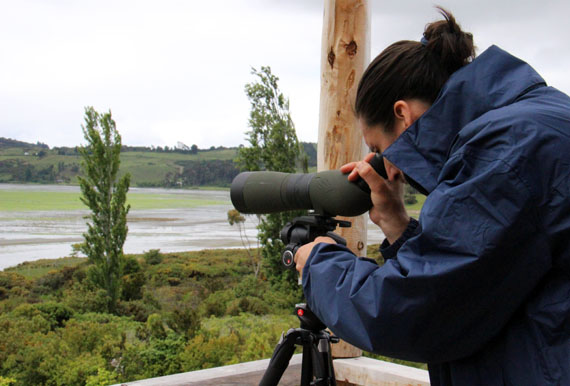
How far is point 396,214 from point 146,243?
61.5 feet

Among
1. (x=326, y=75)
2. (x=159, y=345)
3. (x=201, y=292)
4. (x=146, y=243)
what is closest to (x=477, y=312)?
(x=326, y=75)

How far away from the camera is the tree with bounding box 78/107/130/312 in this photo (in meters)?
8.49

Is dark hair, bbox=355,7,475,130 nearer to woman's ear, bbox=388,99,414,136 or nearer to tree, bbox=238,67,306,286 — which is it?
woman's ear, bbox=388,99,414,136

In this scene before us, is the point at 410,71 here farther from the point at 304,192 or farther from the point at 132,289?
the point at 132,289

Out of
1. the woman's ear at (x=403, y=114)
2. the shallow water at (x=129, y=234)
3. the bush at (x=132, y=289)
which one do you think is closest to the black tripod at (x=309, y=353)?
the woman's ear at (x=403, y=114)

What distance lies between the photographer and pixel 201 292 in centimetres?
1136

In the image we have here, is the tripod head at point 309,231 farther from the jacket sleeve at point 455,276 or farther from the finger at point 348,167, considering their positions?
the jacket sleeve at point 455,276

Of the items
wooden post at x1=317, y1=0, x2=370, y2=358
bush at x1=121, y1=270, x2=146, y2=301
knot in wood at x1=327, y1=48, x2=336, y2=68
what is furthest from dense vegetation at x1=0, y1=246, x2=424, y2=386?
knot in wood at x1=327, y1=48, x2=336, y2=68

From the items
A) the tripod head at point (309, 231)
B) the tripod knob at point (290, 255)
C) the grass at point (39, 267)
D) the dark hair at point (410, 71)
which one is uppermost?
the dark hair at point (410, 71)

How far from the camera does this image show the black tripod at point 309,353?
4.82 ft

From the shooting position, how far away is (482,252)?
2.28 ft

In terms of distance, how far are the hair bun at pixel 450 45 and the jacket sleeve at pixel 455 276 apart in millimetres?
268

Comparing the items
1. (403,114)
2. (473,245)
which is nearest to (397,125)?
(403,114)

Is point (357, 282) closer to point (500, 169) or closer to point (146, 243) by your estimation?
point (500, 169)
